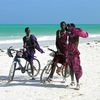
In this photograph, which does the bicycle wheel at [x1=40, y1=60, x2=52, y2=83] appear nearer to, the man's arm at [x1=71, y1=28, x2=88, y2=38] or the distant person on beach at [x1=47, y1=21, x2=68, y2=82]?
the distant person on beach at [x1=47, y1=21, x2=68, y2=82]

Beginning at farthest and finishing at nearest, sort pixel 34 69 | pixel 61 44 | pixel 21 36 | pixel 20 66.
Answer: pixel 21 36 < pixel 34 69 < pixel 20 66 < pixel 61 44

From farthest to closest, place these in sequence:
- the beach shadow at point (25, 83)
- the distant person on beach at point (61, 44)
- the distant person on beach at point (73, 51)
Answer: the beach shadow at point (25, 83) < the distant person on beach at point (61, 44) < the distant person on beach at point (73, 51)

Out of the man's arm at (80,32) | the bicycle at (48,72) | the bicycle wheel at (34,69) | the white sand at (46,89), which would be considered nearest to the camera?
the white sand at (46,89)

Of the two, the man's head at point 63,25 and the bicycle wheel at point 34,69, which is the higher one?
the man's head at point 63,25

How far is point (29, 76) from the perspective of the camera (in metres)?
13.8

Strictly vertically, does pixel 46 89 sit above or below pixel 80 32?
below

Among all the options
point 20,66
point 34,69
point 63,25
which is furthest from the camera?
point 34,69

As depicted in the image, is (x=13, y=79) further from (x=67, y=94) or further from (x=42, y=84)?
(x=67, y=94)

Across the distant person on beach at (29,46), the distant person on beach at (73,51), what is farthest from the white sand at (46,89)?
the distant person on beach at (29,46)

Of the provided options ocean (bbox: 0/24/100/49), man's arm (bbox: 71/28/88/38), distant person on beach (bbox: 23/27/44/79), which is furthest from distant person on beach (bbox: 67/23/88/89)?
ocean (bbox: 0/24/100/49)

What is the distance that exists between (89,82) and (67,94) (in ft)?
6.35

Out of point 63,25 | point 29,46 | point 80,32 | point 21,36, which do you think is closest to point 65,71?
point 29,46

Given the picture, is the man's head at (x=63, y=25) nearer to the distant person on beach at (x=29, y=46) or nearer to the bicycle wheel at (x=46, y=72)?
the bicycle wheel at (x=46, y=72)

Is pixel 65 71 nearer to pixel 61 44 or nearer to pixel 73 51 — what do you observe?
pixel 61 44
